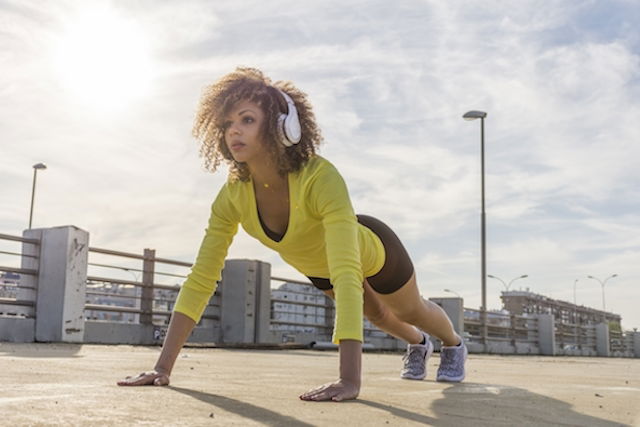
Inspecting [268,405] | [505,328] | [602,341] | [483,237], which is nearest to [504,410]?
[268,405]

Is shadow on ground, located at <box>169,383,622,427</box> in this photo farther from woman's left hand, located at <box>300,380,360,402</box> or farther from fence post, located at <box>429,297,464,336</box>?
fence post, located at <box>429,297,464,336</box>

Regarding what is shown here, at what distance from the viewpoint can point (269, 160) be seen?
10.0 ft

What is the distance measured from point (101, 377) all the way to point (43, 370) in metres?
0.42

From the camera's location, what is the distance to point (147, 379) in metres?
2.79

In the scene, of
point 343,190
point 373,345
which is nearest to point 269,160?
point 343,190

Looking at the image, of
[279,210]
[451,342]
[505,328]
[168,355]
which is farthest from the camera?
[505,328]

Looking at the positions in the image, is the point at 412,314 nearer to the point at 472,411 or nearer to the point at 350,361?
the point at 350,361

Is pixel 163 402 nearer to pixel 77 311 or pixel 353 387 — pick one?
pixel 353 387

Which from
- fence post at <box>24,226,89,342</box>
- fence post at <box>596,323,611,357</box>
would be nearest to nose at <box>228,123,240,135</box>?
fence post at <box>24,226,89,342</box>

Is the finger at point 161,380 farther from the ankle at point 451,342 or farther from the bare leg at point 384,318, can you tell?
the ankle at point 451,342

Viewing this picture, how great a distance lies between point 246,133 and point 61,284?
303 inches

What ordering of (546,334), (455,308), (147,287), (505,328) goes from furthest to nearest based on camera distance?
1. (546,334)
2. (505,328)
3. (455,308)
4. (147,287)

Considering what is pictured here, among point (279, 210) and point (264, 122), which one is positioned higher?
point (264, 122)

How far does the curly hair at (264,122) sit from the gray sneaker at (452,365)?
61.4 inches
